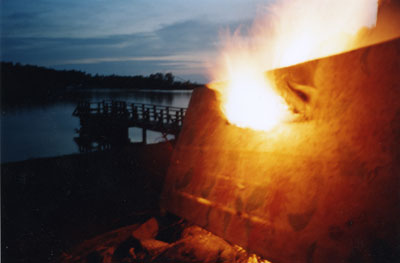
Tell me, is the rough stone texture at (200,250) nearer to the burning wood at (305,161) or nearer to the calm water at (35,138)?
the burning wood at (305,161)

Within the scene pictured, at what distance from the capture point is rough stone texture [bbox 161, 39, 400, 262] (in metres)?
1.53

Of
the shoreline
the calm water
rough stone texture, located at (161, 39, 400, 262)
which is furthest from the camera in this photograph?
the calm water

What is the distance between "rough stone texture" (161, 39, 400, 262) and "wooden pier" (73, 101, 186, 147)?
1595 centimetres

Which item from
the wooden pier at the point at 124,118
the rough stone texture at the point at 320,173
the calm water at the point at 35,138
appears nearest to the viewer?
the rough stone texture at the point at 320,173

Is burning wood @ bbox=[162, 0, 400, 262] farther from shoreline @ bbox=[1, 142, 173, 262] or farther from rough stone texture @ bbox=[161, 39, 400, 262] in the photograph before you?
shoreline @ bbox=[1, 142, 173, 262]

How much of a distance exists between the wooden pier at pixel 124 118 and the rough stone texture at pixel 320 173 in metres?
16.0

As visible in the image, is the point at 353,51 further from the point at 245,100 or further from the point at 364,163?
the point at 245,100

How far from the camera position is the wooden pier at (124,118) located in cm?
1991

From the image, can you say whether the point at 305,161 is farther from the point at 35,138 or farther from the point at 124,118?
the point at 35,138

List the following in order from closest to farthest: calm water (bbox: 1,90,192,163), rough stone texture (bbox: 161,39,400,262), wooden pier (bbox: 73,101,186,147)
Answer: rough stone texture (bbox: 161,39,400,262), wooden pier (bbox: 73,101,186,147), calm water (bbox: 1,90,192,163)

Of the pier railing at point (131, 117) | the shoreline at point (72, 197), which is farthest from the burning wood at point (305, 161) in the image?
the pier railing at point (131, 117)

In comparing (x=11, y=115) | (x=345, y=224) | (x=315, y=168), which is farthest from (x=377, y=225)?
(x=11, y=115)

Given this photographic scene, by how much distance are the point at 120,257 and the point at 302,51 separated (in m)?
3.21

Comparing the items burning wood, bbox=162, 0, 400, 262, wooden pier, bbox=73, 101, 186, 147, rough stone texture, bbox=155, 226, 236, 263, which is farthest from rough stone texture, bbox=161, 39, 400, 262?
wooden pier, bbox=73, 101, 186, 147
